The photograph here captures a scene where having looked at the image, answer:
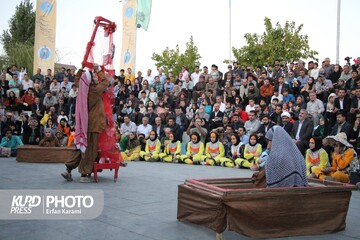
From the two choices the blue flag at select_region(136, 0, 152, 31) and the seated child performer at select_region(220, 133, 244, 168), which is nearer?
the seated child performer at select_region(220, 133, 244, 168)

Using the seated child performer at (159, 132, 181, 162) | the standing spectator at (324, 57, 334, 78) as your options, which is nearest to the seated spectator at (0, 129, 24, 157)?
the seated child performer at (159, 132, 181, 162)

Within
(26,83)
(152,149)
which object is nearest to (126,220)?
(152,149)

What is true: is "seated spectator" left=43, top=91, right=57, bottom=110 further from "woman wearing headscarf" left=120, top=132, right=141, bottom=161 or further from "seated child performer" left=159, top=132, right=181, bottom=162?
"seated child performer" left=159, top=132, right=181, bottom=162

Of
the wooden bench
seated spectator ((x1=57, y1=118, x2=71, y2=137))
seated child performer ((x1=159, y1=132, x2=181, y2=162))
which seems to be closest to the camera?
the wooden bench

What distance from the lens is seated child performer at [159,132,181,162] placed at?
1239 cm

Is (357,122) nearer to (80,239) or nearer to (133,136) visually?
(133,136)

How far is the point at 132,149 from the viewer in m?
13.0

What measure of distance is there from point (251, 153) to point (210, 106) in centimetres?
323

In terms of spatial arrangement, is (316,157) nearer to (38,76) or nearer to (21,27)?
(38,76)

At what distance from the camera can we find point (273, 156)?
4.41 meters

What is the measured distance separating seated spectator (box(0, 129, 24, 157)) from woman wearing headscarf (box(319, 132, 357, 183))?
8.83 metres

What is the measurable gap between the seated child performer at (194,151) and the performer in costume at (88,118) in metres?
5.13

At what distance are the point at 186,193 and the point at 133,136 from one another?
8803mm

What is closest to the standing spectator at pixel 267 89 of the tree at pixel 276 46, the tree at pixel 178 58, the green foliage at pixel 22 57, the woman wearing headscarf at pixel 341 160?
the woman wearing headscarf at pixel 341 160
